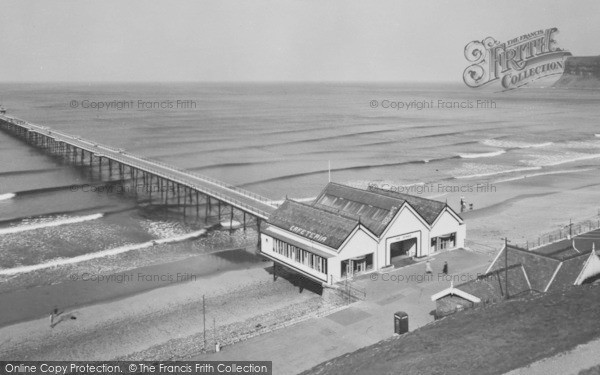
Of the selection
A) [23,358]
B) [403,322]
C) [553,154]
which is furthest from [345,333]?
[553,154]

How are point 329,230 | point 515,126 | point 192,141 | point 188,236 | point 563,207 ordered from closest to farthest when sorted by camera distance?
point 329,230
point 188,236
point 563,207
point 192,141
point 515,126

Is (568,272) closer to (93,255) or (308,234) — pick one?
(308,234)

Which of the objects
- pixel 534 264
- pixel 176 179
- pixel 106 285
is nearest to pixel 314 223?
pixel 534 264

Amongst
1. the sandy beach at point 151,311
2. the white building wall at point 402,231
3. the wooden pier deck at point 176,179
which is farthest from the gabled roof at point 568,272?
the wooden pier deck at point 176,179

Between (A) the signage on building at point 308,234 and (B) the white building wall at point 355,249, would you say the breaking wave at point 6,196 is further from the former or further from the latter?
(B) the white building wall at point 355,249

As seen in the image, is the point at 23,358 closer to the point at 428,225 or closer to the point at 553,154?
the point at 428,225

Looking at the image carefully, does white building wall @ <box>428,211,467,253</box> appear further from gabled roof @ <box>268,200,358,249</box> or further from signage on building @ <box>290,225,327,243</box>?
signage on building @ <box>290,225,327,243</box>

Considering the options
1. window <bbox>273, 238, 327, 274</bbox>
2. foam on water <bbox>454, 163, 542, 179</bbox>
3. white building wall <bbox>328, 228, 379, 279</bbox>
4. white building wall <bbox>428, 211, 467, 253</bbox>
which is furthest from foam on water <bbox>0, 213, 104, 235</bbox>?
foam on water <bbox>454, 163, 542, 179</bbox>
